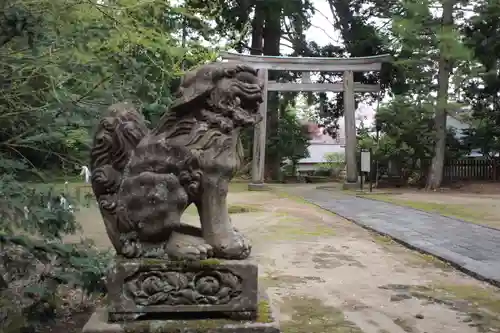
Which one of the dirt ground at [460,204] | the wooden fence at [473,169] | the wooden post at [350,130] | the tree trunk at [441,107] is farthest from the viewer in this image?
the wooden fence at [473,169]

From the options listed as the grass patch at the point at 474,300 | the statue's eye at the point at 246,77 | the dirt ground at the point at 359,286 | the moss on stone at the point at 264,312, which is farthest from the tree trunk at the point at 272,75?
the moss on stone at the point at 264,312

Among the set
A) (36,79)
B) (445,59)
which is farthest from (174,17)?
(445,59)

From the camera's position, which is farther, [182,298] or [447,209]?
[447,209]

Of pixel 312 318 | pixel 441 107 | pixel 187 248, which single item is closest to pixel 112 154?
pixel 187 248

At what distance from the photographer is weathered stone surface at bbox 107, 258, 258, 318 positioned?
7.77 ft

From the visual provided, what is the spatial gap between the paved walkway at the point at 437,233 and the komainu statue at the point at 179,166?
12.6 ft

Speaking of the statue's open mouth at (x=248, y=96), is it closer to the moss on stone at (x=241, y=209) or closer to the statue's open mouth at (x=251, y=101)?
the statue's open mouth at (x=251, y=101)

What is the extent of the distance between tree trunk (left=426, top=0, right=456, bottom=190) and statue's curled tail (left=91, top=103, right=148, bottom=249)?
1502 centimetres

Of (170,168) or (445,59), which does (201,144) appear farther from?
(445,59)

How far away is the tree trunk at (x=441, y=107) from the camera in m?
16.6

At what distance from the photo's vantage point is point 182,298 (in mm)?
2387

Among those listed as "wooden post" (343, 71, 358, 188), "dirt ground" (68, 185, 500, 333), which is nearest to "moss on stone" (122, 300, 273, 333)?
"dirt ground" (68, 185, 500, 333)

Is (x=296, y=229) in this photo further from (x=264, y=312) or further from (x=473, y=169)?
(x=473, y=169)

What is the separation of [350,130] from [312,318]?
46.4ft
